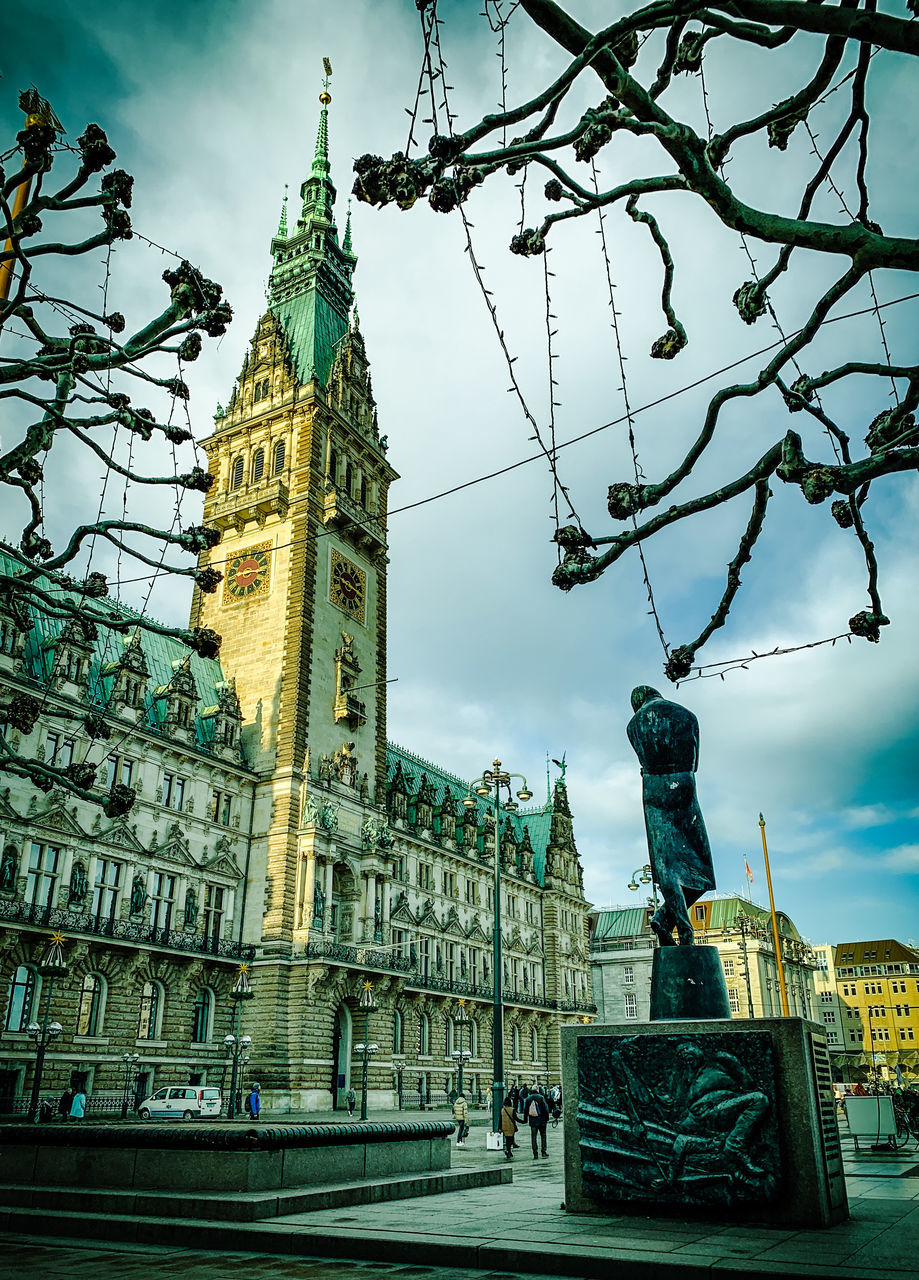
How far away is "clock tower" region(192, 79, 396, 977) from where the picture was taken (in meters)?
44.5

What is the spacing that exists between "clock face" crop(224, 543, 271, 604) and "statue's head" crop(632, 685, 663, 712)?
38342 mm

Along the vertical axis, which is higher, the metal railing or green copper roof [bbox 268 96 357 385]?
green copper roof [bbox 268 96 357 385]

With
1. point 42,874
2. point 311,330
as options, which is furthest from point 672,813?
point 311,330

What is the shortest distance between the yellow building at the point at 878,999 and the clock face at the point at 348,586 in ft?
304

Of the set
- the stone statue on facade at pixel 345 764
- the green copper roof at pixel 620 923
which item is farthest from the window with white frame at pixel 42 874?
the green copper roof at pixel 620 923

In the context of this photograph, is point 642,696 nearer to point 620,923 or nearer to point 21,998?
point 21,998

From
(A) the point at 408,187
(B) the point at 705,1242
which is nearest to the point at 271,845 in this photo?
(B) the point at 705,1242

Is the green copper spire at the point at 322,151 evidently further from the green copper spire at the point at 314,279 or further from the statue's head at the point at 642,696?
the statue's head at the point at 642,696

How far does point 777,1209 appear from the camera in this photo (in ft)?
31.4

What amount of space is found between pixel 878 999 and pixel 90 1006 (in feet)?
364

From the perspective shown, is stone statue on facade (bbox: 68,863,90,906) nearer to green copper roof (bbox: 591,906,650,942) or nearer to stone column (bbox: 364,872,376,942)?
stone column (bbox: 364,872,376,942)

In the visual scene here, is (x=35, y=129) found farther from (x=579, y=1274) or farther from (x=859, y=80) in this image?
(x=579, y=1274)

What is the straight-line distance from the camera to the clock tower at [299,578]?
4453 cm

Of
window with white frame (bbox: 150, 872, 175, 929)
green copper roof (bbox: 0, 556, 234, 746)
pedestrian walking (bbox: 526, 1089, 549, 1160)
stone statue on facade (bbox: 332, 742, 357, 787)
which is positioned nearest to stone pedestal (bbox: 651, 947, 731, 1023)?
pedestrian walking (bbox: 526, 1089, 549, 1160)
